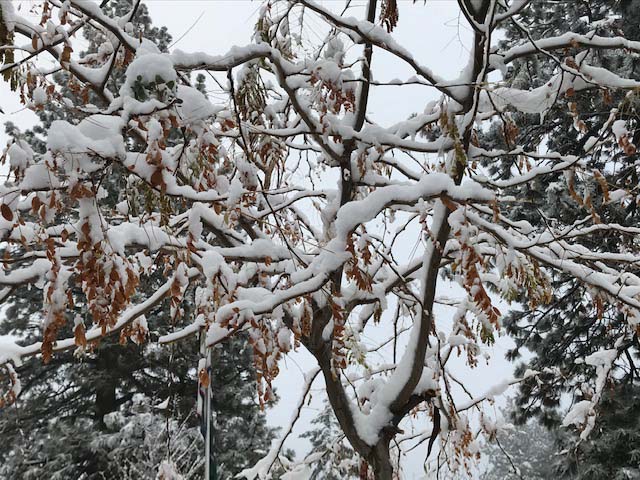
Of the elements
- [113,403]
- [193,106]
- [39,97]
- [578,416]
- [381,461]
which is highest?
[113,403]

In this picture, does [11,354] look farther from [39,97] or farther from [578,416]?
[578,416]

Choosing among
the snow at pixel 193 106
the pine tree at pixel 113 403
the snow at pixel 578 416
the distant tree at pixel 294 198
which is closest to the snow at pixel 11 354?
the distant tree at pixel 294 198

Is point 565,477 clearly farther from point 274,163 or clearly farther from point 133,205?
point 133,205

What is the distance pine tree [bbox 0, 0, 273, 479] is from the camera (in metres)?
12.0

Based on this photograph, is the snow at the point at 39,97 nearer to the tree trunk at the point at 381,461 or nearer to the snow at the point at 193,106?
the snow at the point at 193,106

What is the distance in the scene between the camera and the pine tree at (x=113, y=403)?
39.2 ft

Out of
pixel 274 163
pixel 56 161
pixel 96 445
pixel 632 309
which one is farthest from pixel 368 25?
pixel 96 445

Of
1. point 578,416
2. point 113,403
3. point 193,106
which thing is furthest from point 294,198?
point 113,403

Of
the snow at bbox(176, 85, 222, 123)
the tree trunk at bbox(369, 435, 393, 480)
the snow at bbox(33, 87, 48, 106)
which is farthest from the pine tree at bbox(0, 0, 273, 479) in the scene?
the snow at bbox(176, 85, 222, 123)

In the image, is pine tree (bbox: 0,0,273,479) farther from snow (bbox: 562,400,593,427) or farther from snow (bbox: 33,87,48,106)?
snow (bbox: 33,87,48,106)

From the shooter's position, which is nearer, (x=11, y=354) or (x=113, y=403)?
(x=11, y=354)

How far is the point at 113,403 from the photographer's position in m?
13.8

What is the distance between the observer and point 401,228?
15.6 feet

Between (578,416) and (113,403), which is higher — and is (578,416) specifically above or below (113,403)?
below
